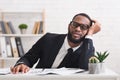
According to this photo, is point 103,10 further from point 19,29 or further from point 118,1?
point 19,29

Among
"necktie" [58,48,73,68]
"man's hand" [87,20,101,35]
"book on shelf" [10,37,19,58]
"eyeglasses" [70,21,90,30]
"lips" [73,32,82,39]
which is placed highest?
"eyeglasses" [70,21,90,30]

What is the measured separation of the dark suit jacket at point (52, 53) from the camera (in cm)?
228

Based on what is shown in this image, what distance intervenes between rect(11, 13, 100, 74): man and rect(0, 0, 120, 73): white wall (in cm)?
159

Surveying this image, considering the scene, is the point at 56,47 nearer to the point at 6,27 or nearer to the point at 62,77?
the point at 62,77

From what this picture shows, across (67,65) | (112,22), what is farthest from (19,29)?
(67,65)

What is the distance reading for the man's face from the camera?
2240 millimetres

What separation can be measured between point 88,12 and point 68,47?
1876mm

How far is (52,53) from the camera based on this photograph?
7.90 feet

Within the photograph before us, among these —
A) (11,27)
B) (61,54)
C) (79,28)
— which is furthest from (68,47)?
(11,27)

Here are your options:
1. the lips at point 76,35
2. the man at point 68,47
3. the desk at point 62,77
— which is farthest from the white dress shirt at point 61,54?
the desk at point 62,77

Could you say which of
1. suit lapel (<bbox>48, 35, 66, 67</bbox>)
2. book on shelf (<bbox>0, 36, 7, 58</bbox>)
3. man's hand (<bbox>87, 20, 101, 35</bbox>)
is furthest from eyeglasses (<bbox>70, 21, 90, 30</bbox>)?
book on shelf (<bbox>0, 36, 7, 58</bbox>)

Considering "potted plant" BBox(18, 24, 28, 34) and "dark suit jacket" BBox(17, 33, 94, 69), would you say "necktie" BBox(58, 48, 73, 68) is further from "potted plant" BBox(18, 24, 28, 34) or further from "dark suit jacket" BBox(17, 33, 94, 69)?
"potted plant" BBox(18, 24, 28, 34)

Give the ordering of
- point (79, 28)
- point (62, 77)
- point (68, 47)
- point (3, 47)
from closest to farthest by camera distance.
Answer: point (62, 77), point (79, 28), point (68, 47), point (3, 47)

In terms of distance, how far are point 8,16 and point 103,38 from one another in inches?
54.9
